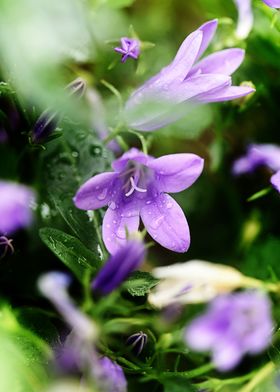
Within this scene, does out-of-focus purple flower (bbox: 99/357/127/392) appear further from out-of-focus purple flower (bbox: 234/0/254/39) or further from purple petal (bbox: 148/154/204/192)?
out-of-focus purple flower (bbox: 234/0/254/39)

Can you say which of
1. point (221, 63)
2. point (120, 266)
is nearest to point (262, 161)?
point (221, 63)

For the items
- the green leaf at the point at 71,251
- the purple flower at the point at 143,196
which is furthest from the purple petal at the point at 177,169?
the green leaf at the point at 71,251

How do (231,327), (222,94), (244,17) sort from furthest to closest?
(244,17) < (222,94) < (231,327)

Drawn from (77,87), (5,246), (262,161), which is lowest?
(262,161)

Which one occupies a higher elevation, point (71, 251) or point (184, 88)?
point (184, 88)

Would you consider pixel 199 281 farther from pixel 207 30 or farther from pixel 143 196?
pixel 207 30

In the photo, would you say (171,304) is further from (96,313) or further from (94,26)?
(94,26)

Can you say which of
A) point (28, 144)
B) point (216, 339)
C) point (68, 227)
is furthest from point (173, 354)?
point (216, 339)

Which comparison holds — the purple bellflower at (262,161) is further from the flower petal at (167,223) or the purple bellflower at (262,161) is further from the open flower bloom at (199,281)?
the open flower bloom at (199,281)
